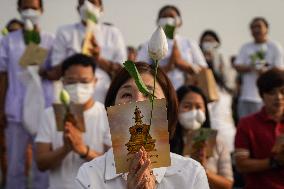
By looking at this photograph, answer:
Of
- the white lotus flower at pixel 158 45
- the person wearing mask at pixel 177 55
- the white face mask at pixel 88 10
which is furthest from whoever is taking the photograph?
the person wearing mask at pixel 177 55

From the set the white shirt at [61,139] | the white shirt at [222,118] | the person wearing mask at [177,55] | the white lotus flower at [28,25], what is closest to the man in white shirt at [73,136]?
the white shirt at [61,139]

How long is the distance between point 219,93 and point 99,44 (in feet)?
6.10

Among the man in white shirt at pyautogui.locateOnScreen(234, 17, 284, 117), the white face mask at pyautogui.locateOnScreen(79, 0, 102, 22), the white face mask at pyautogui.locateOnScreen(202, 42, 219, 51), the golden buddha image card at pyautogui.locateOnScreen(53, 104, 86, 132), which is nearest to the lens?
the golden buddha image card at pyautogui.locateOnScreen(53, 104, 86, 132)

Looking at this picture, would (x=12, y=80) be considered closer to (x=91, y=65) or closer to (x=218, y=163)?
(x=91, y=65)

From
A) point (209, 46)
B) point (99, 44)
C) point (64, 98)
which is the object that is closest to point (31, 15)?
point (99, 44)

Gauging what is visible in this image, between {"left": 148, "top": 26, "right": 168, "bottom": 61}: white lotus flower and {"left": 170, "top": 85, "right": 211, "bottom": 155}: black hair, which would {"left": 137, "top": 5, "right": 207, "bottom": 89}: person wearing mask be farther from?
{"left": 148, "top": 26, "right": 168, "bottom": 61}: white lotus flower

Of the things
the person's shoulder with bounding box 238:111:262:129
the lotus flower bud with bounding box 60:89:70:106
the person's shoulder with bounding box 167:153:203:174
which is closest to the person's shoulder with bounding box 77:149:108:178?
the person's shoulder with bounding box 167:153:203:174

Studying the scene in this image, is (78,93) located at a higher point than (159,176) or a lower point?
higher

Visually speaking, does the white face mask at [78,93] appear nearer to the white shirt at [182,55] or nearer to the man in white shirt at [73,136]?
the man in white shirt at [73,136]

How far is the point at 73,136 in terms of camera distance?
371 cm

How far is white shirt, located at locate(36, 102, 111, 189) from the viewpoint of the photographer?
3.78 metres

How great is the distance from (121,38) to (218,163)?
1.87 meters

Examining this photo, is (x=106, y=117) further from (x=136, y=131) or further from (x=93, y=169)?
(x=136, y=131)

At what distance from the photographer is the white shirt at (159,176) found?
216 centimetres
